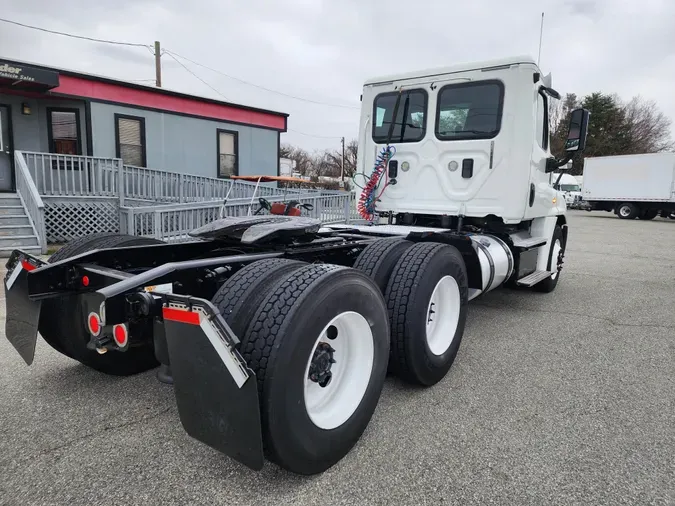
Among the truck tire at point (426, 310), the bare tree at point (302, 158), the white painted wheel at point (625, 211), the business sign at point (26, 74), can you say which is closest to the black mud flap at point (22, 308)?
the truck tire at point (426, 310)

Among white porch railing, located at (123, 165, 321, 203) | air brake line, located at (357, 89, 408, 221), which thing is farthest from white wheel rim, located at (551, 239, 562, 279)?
white porch railing, located at (123, 165, 321, 203)

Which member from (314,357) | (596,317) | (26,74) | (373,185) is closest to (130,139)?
(26,74)

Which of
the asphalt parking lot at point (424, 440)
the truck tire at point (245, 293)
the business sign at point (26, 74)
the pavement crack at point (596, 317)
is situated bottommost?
the asphalt parking lot at point (424, 440)

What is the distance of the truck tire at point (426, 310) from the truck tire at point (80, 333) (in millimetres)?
1509

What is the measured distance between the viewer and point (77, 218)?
33.4ft

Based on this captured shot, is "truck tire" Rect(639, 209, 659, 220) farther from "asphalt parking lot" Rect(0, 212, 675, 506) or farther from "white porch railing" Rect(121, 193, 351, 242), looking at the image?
"asphalt parking lot" Rect(0, 212, 675, 506)

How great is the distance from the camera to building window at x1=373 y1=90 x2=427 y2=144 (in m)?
5.19

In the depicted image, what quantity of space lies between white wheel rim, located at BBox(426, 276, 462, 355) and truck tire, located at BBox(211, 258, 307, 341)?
143 cm

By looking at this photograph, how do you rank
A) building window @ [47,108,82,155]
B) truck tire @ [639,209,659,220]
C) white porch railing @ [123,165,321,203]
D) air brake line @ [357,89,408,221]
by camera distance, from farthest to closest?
truck tire @ [639,209,659,220] → white porch railing @ [123,165,321,203] → building window @ [47,108,82,155] → air brake line @ [357,89,408,221]

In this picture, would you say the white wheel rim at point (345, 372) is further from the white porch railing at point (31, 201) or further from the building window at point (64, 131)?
the building window at point (64, 131)

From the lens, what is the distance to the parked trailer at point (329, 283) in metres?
1.88

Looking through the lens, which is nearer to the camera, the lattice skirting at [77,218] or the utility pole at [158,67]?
the lattice skirting at [77,218]

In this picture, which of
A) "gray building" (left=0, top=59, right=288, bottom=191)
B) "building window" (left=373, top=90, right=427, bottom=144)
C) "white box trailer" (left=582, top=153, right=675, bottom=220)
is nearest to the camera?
"building window" (left=373, top=90, right=427, bottom=144)

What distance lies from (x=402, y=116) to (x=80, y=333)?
4.03 m
